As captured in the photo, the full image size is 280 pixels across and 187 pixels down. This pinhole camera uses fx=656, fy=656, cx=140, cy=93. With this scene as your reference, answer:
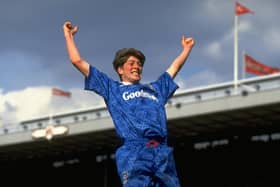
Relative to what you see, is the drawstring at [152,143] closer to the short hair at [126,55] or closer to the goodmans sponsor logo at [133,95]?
the goodmans sponsor logo at [133,95]

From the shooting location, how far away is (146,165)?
3.64 metres

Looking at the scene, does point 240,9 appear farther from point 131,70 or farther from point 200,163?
point 131,70

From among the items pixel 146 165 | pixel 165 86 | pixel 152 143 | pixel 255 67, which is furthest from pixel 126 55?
pixel 255 67

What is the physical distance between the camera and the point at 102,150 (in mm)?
35969

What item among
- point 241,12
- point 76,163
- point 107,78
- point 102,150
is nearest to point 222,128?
point 241,12

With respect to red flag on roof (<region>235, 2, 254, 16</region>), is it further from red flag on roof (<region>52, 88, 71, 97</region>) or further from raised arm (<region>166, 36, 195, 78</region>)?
raised arm (<region>166, 36, 195, 78</region>)

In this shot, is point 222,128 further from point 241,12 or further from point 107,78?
point 107,78

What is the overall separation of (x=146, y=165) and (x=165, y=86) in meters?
0.70

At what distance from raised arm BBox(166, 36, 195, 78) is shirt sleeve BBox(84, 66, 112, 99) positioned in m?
0.47

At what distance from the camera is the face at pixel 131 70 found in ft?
12.8

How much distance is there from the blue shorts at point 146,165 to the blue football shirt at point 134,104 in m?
0.09

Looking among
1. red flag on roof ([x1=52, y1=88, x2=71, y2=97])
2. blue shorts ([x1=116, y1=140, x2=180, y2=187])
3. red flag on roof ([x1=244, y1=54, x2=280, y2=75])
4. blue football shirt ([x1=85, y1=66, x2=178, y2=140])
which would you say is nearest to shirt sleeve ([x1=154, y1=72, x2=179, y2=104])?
blue football shirt ([x1=85, y1=66, x2=178, y2=140])

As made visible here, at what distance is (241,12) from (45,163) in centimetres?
1643

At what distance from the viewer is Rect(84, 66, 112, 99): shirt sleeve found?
4020mm
